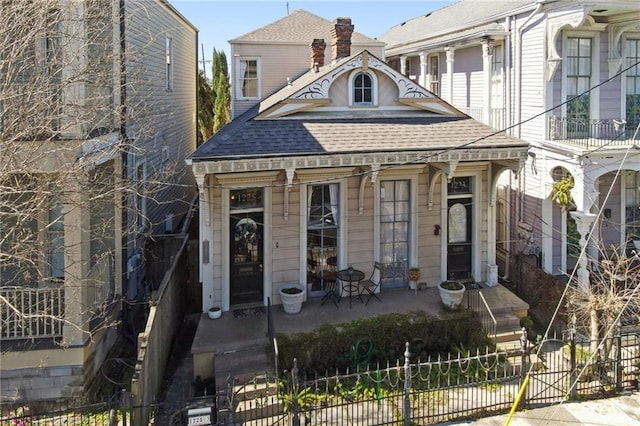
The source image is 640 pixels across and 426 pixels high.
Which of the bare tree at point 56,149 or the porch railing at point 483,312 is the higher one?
the bare tree at point 56,149

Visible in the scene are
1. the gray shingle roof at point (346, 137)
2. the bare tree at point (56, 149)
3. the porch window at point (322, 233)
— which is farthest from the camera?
the porch window at point (322, 233)

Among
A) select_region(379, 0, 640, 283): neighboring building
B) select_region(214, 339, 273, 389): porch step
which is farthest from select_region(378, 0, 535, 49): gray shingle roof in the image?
select_region(214, 339, 273, 389): porch step

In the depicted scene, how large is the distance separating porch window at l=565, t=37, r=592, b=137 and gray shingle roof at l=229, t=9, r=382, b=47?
8.24m

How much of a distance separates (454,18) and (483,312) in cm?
1300

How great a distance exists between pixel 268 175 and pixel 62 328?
16.8 feet

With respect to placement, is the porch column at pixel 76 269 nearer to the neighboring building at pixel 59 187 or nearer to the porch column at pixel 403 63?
the neighboring building at pixel 59 187

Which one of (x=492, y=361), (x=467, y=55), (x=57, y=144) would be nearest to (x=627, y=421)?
(x=492, y=361)

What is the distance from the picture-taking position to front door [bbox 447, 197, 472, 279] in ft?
44.8

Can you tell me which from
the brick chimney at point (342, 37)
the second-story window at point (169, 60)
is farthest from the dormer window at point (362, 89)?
the second-story window at point (169, 60)

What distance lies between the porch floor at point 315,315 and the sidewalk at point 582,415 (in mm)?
3033

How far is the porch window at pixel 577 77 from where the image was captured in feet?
47.1

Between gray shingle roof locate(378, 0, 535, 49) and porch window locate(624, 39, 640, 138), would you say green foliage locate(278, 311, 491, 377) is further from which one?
gray shingle roof locate(378, 0, 535, 49)

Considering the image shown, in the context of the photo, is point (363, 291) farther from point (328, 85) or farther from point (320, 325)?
point (328, 85)

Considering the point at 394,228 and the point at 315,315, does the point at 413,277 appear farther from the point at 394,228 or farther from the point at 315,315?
the point at 315,315
